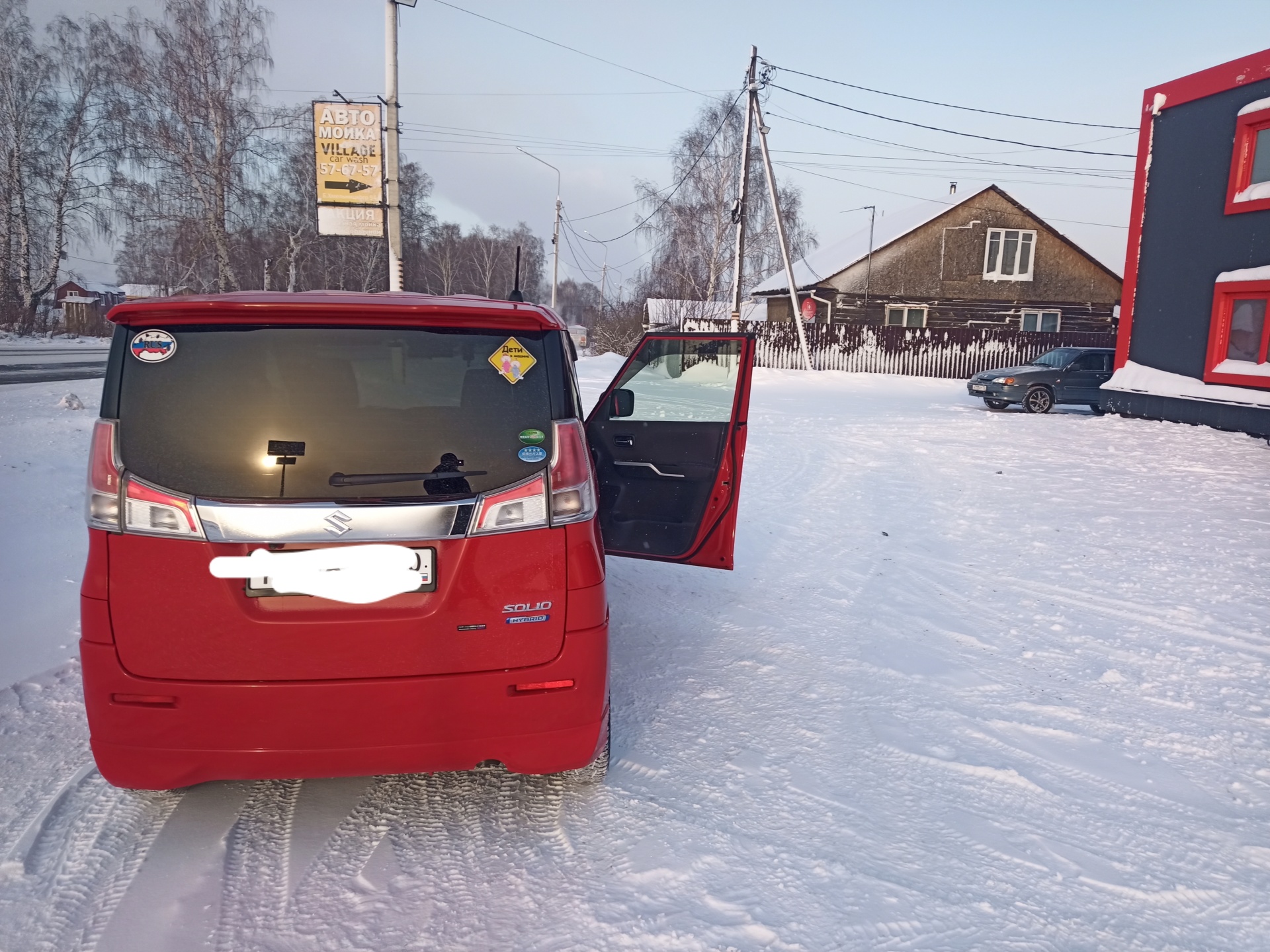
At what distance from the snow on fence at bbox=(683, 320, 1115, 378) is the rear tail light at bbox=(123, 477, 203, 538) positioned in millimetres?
26046

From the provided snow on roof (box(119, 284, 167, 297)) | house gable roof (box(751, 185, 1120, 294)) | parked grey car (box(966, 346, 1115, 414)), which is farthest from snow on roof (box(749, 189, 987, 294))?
snow on roof (box(119, 284, 167, 297))

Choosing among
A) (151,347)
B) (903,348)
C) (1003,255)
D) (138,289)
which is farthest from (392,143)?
(138,289)

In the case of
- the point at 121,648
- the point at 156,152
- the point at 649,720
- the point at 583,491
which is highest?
the point at 156,152

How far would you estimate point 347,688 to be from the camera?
240 centimetres

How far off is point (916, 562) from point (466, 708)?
453 centimetres

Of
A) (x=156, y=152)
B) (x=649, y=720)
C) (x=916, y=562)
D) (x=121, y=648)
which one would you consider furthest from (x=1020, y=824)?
(x=156, y=152)

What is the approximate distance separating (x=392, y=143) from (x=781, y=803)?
13.3 meters

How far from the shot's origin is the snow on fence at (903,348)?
1094 inches

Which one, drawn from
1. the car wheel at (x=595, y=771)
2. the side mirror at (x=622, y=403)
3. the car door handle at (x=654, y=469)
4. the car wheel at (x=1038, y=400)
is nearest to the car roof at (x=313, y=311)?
the car wheel at (x=595, y=771)

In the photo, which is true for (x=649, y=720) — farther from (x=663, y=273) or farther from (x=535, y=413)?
(x=663, y=273)

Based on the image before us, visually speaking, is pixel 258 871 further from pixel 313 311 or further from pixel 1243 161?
pixel 1243 161

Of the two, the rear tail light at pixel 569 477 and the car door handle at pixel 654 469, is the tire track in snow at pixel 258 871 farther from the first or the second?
the car door handle at pixel 654 469

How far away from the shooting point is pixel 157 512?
231 cm

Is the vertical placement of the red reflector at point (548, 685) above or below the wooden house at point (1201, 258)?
below
